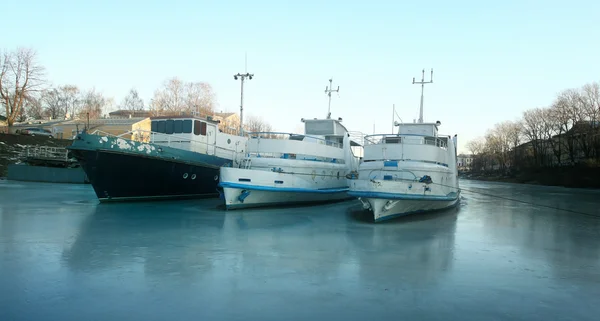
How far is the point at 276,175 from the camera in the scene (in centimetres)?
1750

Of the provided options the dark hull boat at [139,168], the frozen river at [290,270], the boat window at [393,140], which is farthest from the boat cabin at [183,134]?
the boat window at [393,140]

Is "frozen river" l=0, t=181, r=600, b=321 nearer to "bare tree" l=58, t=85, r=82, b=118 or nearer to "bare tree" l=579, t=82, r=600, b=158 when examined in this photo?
"bare tree" l=579, t=82, r=600, b=158

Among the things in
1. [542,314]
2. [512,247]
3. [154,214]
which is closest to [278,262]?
[542,314]

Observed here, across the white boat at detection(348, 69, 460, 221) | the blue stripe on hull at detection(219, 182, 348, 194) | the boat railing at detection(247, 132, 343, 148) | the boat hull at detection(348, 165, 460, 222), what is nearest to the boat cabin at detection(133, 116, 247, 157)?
the boat railing at detection(247, 132, 343, 148)

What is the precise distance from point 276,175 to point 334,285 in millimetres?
11118

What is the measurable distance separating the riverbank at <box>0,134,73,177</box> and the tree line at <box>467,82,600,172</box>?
64764 millimetres

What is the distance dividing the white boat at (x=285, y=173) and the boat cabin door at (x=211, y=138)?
357cm

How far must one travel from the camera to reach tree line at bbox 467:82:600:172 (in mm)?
53094

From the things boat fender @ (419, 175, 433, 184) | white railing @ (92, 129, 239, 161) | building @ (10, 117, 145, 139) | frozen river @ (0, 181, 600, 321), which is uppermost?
building @ (10, 117, 145, 139)

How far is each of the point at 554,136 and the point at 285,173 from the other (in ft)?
205

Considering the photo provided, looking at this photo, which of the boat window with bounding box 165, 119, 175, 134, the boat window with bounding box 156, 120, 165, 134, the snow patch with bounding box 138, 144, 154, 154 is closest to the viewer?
the snow patch with bounding box 138, 144, 154, 154

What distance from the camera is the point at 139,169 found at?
18.9m

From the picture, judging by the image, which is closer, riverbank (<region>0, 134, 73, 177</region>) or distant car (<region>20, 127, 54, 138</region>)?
riverbank (<region>0, 134, 73, 177</region>)

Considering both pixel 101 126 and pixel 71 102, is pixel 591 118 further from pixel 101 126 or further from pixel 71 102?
pixel 71 102
